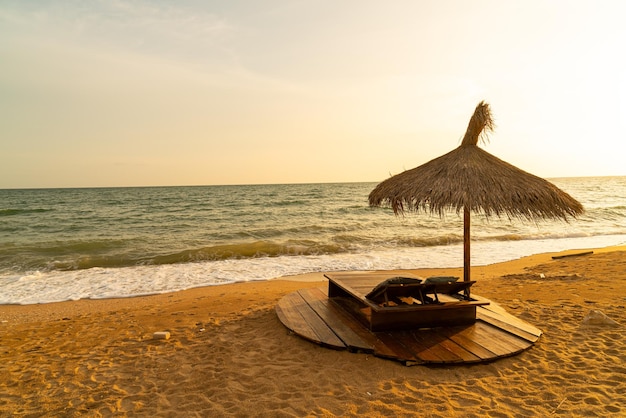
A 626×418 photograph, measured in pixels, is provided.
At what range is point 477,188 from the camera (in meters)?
4.71

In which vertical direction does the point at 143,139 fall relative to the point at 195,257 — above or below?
above

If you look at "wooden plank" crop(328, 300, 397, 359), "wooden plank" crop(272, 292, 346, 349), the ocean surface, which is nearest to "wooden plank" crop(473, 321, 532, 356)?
"wooden plank" crop(328, 300, 397, 359)

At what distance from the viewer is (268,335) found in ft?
16.5

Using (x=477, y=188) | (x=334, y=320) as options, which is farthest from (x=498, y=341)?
(x=334, y=320)

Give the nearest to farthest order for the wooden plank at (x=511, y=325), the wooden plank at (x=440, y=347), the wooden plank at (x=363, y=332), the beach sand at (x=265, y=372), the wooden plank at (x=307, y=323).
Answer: the beach sand at (x=265, y=372) < the wooden plank at (x=440, y=347) < the wooden plank at (x=363, y=332) < the wooden plank at (x=307, y=323) < the wooden plank at (x=511, y=325)

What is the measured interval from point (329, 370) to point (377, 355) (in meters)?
0.60

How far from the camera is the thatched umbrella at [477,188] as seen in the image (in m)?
4.66

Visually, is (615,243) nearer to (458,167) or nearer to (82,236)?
(458,167)

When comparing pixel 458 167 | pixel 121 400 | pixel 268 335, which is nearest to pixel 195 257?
pixel 268 335

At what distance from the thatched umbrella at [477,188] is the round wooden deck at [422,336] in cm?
97

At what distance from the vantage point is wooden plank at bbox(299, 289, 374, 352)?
13.9 ft

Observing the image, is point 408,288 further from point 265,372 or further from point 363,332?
Result: point 265,372

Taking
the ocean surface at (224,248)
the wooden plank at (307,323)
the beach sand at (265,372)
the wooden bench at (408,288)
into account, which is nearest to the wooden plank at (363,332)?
the beach sand at (265,372)

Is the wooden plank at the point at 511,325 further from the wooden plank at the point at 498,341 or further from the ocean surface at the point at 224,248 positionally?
the ocean surface at the point at 224,248
